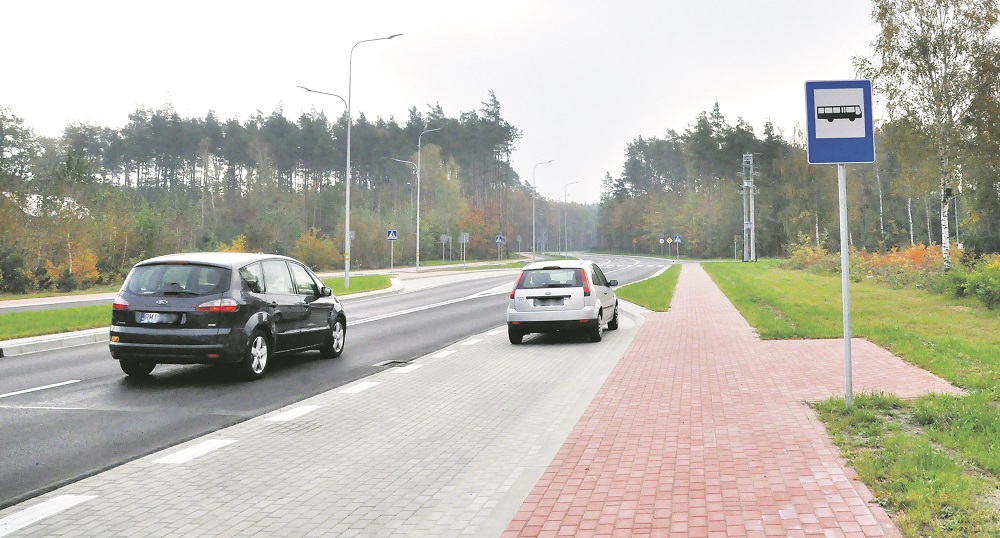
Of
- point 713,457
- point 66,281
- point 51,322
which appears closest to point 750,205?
point 66,281

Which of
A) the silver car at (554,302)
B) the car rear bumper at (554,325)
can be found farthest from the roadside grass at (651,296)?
the car rear bumper at (554,325)

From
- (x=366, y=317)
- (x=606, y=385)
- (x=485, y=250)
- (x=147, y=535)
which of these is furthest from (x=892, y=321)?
(x=485, y=250)

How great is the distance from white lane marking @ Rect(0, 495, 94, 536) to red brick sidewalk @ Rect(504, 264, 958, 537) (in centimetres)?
269

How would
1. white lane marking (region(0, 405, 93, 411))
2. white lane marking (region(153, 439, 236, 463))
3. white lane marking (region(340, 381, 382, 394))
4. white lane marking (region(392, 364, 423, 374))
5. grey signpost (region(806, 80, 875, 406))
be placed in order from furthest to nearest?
white lane marking (region(392, 364, 423, 374)) → white lane marking (region(340, 381, 382, 394)) → white lane marking (region(0, 405, 93, 411)) → grey signpost (region(806, 80, 875, 406)) → white lane marking (region(153, 439, 236, 463))

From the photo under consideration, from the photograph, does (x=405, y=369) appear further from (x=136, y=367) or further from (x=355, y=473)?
(x=355, y=473)

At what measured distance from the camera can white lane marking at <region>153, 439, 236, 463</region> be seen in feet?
19.7

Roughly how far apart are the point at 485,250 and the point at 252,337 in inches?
3281

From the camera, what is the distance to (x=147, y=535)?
4246 mm

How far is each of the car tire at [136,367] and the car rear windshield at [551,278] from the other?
651cm

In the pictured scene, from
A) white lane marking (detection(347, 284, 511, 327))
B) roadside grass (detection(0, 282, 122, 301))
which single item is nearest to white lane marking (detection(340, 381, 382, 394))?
white lane marking (detection(347, 284, 511, 327))

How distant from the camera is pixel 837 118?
7.33 m

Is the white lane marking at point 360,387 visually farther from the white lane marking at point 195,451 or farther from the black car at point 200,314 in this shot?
the white lane marking at point 195,451

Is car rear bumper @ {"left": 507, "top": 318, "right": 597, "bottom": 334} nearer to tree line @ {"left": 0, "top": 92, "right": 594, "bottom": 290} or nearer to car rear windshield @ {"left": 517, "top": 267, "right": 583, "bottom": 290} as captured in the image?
car rear windshield @ {"left": 517, "top": 267, "right": 583, "bottom": 290}

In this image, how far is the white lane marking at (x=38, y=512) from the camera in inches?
173
